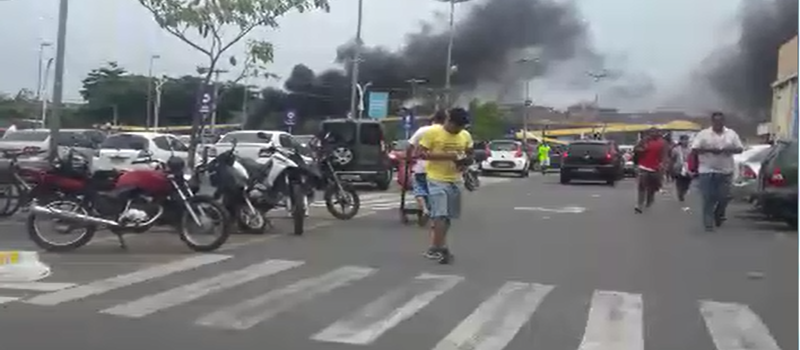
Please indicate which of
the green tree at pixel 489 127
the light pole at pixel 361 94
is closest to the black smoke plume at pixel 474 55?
the light pole at pixel 361 94

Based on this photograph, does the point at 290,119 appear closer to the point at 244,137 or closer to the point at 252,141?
the point at 244,137

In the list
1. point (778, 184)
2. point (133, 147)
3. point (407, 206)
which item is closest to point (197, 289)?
point (407, 206)

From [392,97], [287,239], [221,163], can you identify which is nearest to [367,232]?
[287,239]

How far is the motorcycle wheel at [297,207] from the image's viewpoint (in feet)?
45.1

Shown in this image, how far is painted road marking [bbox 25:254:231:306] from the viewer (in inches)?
330

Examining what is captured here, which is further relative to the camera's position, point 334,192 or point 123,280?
point 334,192

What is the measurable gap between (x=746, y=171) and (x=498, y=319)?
11909 mm

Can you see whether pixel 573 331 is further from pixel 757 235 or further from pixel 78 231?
pixel 757 235

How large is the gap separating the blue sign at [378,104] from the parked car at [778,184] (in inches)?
876

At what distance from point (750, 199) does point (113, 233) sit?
34.6 ft

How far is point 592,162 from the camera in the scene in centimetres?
3294

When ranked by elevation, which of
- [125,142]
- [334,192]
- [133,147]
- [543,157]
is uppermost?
[543,157]

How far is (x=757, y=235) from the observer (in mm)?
15109

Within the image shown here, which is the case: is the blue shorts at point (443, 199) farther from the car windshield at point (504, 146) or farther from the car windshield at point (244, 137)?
the car windshield at point (504, 146)
